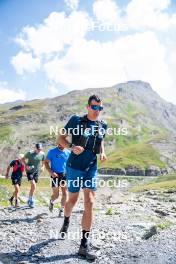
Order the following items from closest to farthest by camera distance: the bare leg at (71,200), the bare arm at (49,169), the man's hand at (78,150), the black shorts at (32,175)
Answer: the man's hand at (78,150) → the bare leg at (71,200) → the bare arm at (49,169) → the black shorts at (32,175)

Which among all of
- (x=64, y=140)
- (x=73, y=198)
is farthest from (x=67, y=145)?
(x=73, y=198)

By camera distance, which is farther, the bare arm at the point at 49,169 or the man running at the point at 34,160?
the man running at the point at 34,160

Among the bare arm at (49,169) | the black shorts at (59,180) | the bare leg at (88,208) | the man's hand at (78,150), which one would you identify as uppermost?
the man's hand at (78,150)

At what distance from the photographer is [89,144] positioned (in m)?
10.9

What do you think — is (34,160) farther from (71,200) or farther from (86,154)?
(86,154)

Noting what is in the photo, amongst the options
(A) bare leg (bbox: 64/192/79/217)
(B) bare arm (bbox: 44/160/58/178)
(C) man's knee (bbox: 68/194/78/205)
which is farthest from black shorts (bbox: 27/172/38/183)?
(C) man's knee (bbox: 68/194/78/205)

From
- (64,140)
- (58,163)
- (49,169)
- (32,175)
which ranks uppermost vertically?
(64,140)

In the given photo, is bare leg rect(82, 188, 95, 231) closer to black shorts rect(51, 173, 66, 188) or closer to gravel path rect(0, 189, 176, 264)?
gravel path rect(0, 189, 176, 264)

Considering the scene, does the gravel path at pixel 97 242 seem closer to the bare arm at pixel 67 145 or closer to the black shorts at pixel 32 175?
the bare arm at pixel 67 145

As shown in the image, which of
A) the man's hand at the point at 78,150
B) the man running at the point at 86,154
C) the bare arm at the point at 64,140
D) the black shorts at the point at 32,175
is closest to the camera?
the man's hand at the point at 78,150

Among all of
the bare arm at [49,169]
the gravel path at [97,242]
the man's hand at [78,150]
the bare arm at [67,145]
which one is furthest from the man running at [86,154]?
the bare arm at [49,169]

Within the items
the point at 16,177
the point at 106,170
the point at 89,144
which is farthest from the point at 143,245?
the point at 106,170

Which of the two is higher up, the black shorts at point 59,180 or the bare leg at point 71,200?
the black shorts at point 59,180

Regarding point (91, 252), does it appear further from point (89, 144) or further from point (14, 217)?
point (14, 217)
